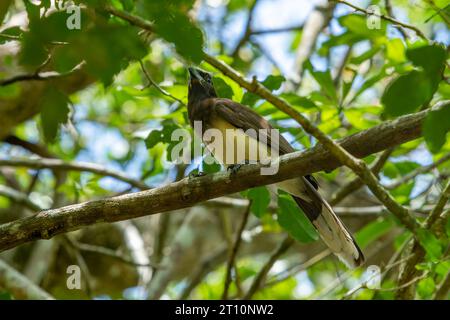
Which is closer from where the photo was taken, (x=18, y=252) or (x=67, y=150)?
(x=18, y=252)

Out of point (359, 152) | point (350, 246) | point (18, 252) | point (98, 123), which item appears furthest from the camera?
point (98, 123)

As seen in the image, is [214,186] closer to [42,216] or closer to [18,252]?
[42,216]

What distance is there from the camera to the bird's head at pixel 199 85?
16.5 feet

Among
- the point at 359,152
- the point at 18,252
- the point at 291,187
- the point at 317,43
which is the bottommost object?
the point at 359,152

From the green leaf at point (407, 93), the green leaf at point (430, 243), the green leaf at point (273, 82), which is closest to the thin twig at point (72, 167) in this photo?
the green leaf at point (273, 82)

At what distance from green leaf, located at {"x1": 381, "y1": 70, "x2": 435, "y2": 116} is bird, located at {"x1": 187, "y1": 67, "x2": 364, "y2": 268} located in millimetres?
2355

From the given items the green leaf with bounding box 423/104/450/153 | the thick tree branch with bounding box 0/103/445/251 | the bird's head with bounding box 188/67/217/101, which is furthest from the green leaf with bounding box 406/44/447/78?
the bird's head with bounding box 188/67/217/101

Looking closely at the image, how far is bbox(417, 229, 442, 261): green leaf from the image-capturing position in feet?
11.0

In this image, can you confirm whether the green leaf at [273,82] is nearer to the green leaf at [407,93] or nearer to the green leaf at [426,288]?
the green leaf at [426,288]

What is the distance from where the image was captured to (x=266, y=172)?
3.31 m

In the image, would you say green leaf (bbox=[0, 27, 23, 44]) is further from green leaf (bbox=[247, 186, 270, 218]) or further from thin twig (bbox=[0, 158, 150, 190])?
thin twig (bbox=[0, 158, 150, 190])
